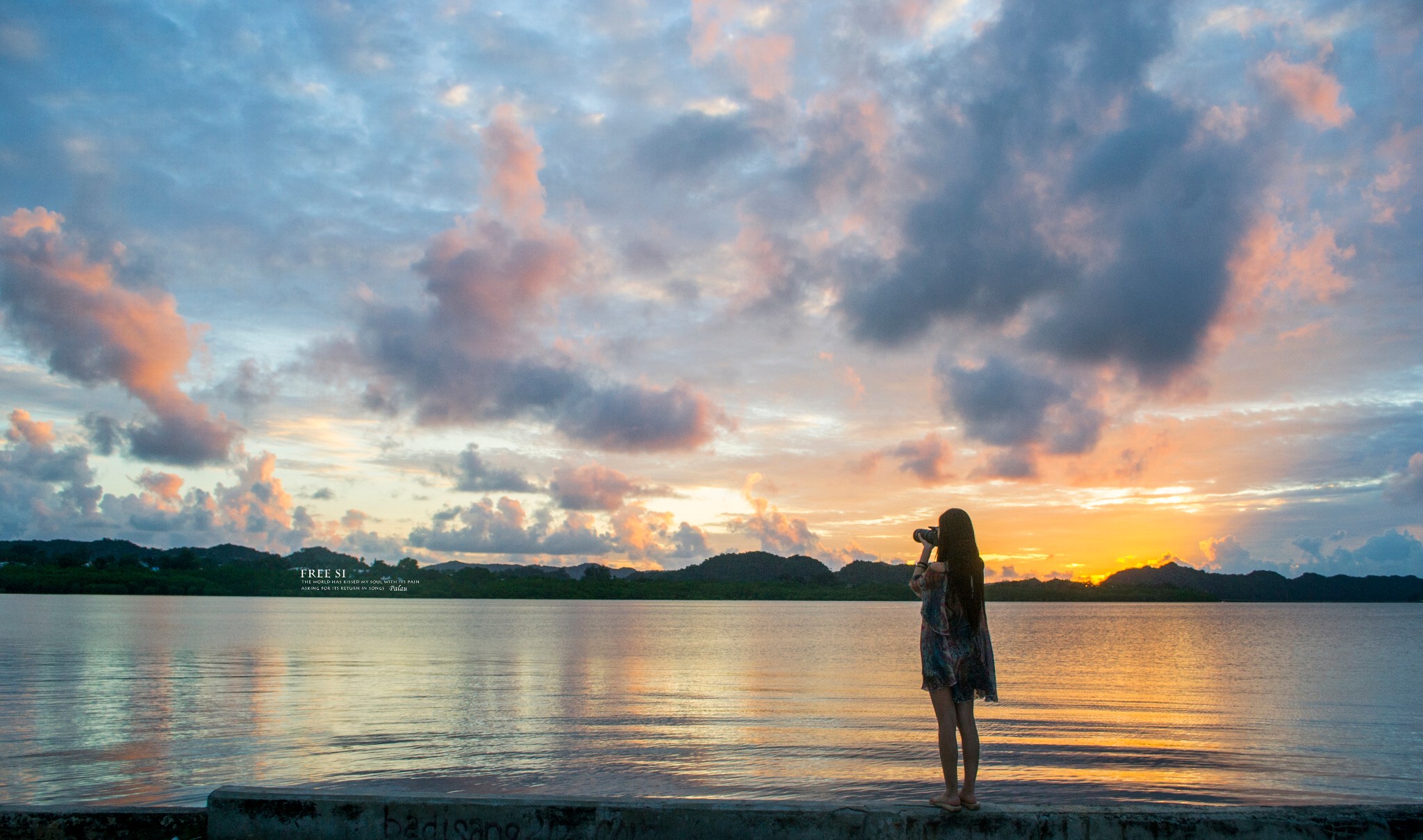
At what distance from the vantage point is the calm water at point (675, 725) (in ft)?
47.0

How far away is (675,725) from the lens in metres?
20.6

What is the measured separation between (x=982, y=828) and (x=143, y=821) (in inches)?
285

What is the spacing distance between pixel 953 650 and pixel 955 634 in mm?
150

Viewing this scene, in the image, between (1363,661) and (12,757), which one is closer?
(12,757)

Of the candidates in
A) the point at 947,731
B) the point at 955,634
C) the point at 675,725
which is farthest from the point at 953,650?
the point at 675,725

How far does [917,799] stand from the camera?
12734 mm

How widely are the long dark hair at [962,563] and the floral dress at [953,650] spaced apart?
0.06 m

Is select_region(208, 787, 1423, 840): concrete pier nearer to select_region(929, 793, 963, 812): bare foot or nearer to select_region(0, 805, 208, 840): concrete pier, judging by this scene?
select_region(929, 793, 963, 812): bare foot

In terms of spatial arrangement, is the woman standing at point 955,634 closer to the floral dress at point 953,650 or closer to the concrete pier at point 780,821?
the floral dress at point 953,650

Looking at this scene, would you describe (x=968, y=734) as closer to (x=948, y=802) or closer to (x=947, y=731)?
(x=947, y=731)

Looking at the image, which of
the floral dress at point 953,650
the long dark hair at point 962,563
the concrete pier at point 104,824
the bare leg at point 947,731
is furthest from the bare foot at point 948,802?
the concrete pier at point 104,824

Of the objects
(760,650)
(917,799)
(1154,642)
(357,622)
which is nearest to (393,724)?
(917,799)

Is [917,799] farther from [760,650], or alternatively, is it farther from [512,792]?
[760,650]

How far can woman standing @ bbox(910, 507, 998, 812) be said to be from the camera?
8344mm
